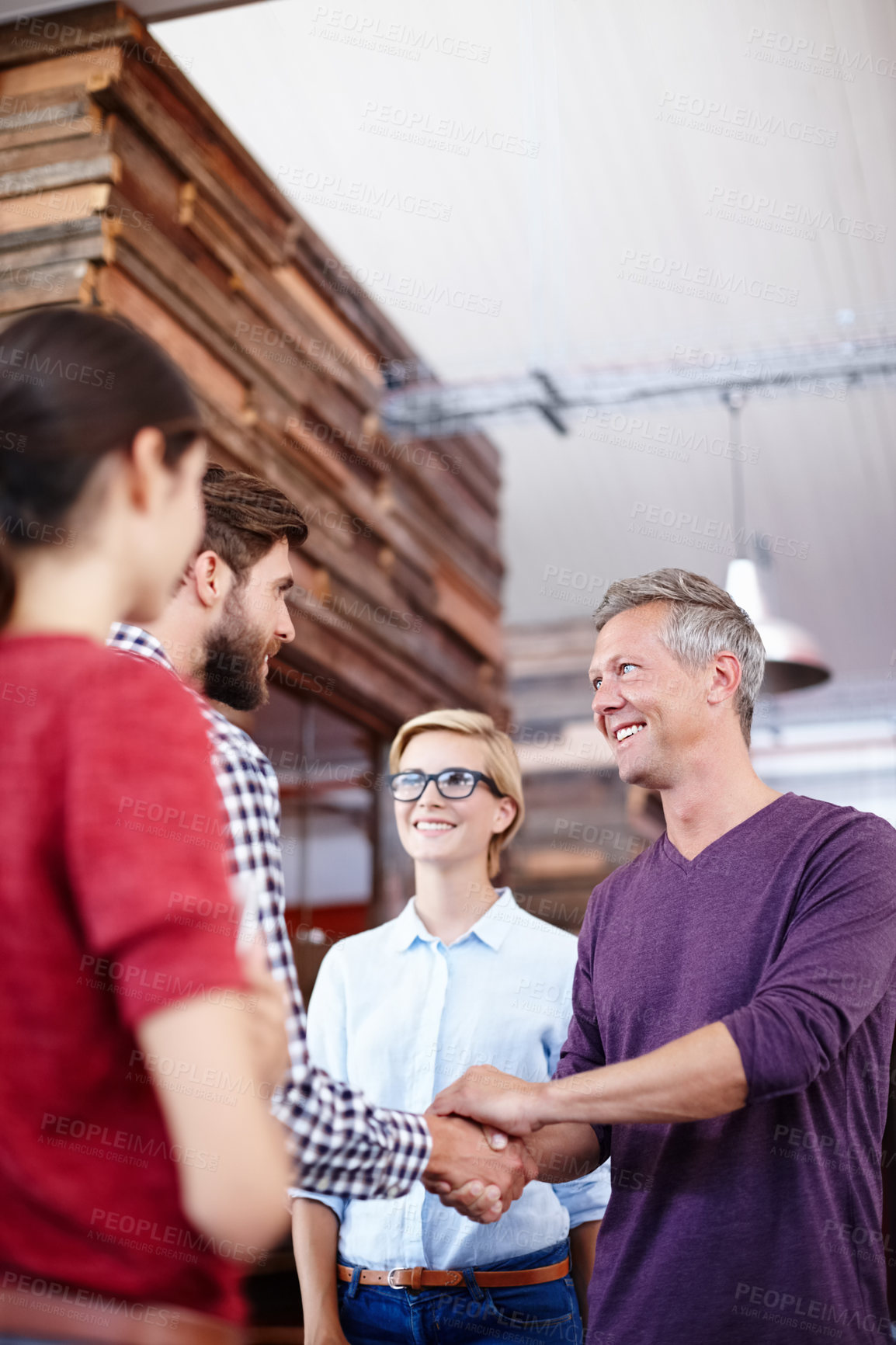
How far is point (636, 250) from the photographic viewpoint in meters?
5.14

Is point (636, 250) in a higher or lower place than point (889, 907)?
higher

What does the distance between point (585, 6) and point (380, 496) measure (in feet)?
7.44

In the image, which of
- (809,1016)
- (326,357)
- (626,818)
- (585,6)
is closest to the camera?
(809,1016)

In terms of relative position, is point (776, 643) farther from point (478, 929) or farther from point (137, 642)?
point (137, 642)

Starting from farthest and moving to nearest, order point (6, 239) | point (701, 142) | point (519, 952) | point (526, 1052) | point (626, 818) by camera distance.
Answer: point (626, 818), point (701, 142), point (6, 239), point (519, 952), point (526, 1052)

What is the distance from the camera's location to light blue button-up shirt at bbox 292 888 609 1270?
7.16 feet

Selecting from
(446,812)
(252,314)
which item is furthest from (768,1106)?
(252,314)

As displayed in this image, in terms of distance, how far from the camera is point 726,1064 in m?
1.58

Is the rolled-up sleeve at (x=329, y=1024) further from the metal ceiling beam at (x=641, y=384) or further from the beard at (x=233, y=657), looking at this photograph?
the metal ceiling beam at (x=641, y=384)

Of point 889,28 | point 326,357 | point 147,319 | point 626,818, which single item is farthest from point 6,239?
point 626,818

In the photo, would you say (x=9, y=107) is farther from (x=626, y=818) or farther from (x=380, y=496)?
(x=626, y=818)

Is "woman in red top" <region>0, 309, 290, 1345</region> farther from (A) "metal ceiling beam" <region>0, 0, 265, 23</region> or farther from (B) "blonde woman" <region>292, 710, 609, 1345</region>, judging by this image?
A: (A) "metal ceiling beam" <region>0, 0, 265, 23</region>

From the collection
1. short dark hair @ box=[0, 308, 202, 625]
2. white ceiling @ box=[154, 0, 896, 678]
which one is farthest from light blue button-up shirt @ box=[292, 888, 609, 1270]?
white ceiling @ box=[154, 0, 896, 678]

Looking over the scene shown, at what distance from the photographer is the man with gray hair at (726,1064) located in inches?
63.1
